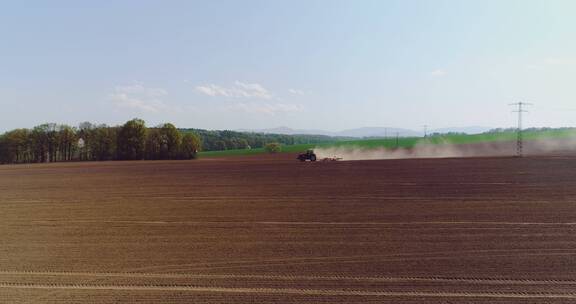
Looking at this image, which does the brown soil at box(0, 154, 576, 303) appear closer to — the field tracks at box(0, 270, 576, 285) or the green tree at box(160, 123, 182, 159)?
the field tracks at box(0, 270, 576, 285)

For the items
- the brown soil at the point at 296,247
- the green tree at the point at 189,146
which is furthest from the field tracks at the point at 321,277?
the green tree at the point at 189,146

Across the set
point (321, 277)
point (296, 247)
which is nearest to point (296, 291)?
point (321, 277)

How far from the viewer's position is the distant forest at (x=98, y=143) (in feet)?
290

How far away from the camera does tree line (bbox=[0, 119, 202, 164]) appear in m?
88.4

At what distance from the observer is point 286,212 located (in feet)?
62.5

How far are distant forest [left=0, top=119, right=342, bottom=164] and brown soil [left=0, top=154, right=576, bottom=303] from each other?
64819mm

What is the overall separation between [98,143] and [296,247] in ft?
294

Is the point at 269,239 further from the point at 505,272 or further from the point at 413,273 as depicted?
the point at 505,272

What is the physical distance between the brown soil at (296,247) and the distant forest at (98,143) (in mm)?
64819

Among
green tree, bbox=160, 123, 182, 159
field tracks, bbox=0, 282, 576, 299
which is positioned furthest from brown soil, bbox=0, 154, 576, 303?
green tree, bbox=160, 123, 182, 159

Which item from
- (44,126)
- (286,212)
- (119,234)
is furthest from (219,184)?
(44,126)

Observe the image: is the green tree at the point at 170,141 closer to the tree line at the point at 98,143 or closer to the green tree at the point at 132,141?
the tree line at the point at 98,143

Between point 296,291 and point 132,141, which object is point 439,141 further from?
point 296,291

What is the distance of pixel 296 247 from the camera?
13344mm
